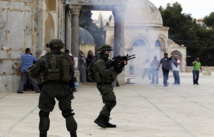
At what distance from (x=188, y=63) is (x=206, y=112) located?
60622mm

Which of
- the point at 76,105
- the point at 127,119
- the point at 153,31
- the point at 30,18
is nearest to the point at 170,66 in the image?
the point at 30,18

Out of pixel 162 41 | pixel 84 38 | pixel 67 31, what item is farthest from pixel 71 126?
pixel 84 38

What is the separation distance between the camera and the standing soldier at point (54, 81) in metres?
7.32

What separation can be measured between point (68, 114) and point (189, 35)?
64.7m

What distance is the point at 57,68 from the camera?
7.35 m

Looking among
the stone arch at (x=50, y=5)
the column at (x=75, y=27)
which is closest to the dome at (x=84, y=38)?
the column at (x=75, y=27)

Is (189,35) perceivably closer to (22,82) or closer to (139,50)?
(139,50)

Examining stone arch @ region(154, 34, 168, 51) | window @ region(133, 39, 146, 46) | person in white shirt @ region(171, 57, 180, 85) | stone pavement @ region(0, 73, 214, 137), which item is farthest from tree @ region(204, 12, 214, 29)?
stone pavement @ region(0, 73, 214, 137)

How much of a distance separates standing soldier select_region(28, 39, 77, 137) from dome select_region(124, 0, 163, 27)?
34.3 metres

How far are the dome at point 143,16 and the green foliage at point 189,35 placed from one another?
27329 mm

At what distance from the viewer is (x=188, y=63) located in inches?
2815

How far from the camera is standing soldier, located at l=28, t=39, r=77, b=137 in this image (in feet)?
24.0

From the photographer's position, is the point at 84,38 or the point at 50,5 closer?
the point at 50,5

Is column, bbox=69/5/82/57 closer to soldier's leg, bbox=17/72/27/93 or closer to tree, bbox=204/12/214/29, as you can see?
soldier's leg, bbox=17/72/27/93
